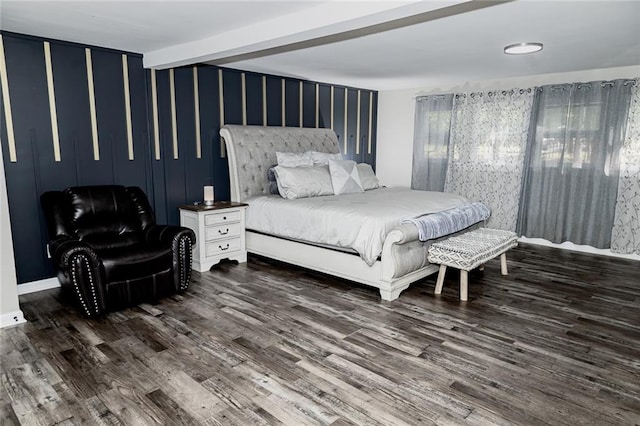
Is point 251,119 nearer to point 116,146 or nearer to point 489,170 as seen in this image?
point 116,146

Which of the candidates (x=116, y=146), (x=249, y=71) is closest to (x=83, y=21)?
(x=116, y=146)

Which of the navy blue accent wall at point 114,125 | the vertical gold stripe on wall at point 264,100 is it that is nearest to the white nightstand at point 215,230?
the navy blue accent wall at point 114,125

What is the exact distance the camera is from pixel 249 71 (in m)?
5.20

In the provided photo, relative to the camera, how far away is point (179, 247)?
3605 mm

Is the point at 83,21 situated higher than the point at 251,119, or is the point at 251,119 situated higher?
the point at 83,21

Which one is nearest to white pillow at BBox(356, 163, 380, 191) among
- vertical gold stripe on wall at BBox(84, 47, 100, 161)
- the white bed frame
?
the white bed frame

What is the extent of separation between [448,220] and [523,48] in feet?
5.60

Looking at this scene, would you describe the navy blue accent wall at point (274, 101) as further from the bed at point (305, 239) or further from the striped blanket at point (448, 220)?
the striped blanket at point (448, 220)

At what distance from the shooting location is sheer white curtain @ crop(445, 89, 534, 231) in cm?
566

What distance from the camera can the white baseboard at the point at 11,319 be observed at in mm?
3020

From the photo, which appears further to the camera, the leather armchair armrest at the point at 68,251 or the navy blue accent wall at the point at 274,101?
the navy blue accent wall at the point at 274,101

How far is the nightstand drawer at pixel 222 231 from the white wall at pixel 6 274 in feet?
5.60

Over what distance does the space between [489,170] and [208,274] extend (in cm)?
416

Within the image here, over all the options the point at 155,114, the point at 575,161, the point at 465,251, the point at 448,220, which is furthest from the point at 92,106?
the point at 575,161
